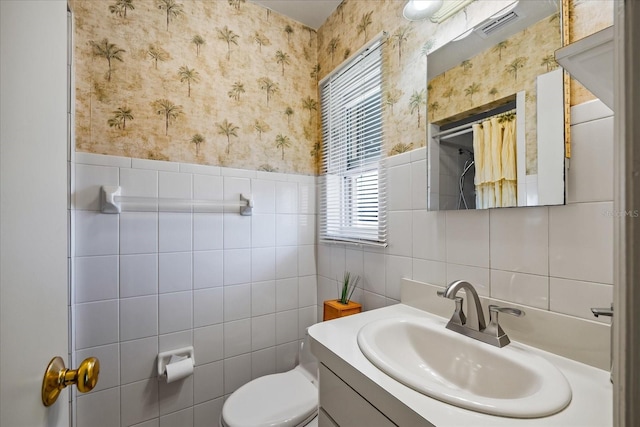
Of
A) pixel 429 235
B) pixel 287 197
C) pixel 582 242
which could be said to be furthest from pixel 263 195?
pixel 582 242

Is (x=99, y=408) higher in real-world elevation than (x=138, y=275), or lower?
lower

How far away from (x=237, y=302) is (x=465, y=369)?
3.86 ft

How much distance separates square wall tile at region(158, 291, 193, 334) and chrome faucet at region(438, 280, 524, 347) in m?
1.24

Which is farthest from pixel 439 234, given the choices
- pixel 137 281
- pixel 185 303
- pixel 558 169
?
pixel 137 281

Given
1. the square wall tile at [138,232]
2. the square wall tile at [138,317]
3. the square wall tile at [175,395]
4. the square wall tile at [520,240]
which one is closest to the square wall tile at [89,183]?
the square wall tile at [138,232]

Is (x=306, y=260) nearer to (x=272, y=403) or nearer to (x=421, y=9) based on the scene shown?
(x=272, y=403)

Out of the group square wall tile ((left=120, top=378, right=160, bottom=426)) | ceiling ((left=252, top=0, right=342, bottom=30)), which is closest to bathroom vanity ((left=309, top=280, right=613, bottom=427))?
square wall tile ((left=120, top=378, right=160, bottom=426))

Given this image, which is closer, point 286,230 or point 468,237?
point 468,237

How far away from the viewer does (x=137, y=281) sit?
1.39 m

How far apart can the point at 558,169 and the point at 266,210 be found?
1358 mm

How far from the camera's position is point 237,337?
1.64 m

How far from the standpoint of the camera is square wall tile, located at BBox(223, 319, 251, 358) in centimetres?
161

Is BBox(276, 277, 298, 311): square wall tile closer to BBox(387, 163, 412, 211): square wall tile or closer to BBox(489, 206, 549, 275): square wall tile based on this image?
BBox(387, 163, 412, 211): square wall tile

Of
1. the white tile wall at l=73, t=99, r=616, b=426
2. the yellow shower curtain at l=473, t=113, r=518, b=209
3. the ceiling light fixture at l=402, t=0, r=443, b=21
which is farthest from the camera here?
the ceiling light fixture at l=402, t=0, r=443, b=21
